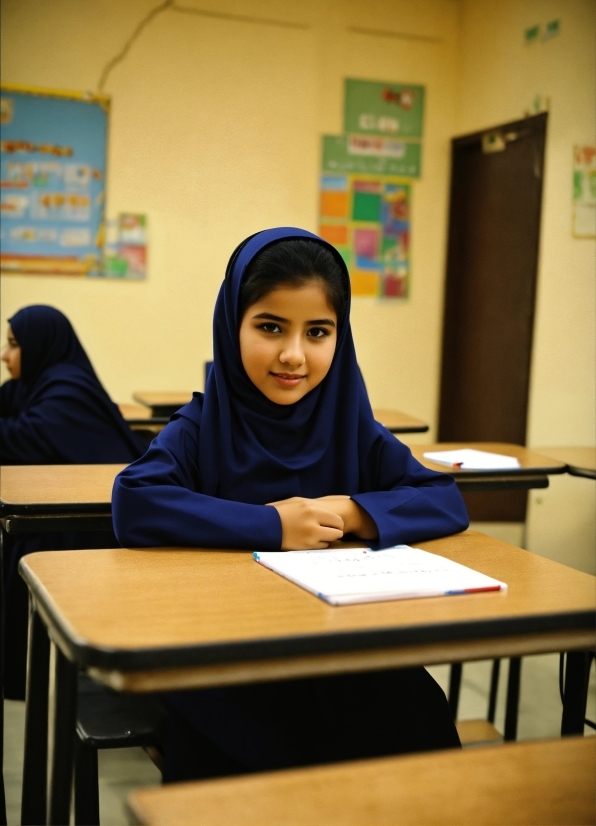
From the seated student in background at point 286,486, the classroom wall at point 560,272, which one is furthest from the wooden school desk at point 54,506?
the classroom wall at point 560,272

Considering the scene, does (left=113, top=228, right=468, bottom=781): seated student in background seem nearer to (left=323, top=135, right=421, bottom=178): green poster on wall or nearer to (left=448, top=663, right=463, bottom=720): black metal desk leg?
(left=448, top=663, right=463, bottom=720): black metal desk leg

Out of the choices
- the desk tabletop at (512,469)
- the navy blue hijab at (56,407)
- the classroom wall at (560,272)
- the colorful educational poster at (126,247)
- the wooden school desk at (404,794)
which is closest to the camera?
the wooden school desk at (404,794)

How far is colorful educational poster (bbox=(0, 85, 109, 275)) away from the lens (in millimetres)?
4477

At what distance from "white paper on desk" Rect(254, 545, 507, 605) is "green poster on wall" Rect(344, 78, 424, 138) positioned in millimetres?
4111

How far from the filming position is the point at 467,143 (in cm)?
502

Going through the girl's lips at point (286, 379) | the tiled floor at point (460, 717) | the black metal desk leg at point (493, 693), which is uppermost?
the girl's lips at point (286, 379)

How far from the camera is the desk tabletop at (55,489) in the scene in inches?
65.3

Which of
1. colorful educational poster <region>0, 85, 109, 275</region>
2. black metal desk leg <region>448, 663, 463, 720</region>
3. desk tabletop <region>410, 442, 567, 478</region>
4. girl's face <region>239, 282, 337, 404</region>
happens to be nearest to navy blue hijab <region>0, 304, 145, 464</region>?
desk tabletop <region>410, 442, 567, 478</region>

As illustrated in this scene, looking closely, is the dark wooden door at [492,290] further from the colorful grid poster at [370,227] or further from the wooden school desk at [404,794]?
the wooden school desk at [404,794]

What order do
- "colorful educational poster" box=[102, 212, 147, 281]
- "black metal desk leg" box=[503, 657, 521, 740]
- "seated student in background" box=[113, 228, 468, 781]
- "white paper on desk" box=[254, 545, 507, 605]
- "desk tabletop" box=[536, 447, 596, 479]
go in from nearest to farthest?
1. "white paper on desk" box=[254, 545, 507, 605]
2. "seated student in background" box=[113, 228, 468, 781]
3. "black metal desk leg" box=[503, 657, 521, 740]
4. "desk tabletop" box=[536, 447, 596, 479]
5. "colorful educational poster" box=[102, 212, 147, 281]

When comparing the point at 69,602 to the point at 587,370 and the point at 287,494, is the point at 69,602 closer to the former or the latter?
the point at 287,494

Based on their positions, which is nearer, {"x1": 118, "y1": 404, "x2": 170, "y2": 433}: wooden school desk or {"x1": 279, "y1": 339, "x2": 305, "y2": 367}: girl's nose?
{"x1": 279, "y1": 339, "x2": 305, "y2": 367}: girl's nose

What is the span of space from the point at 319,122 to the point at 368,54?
0.47 metres

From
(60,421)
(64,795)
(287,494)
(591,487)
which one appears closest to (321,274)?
(287,494)
